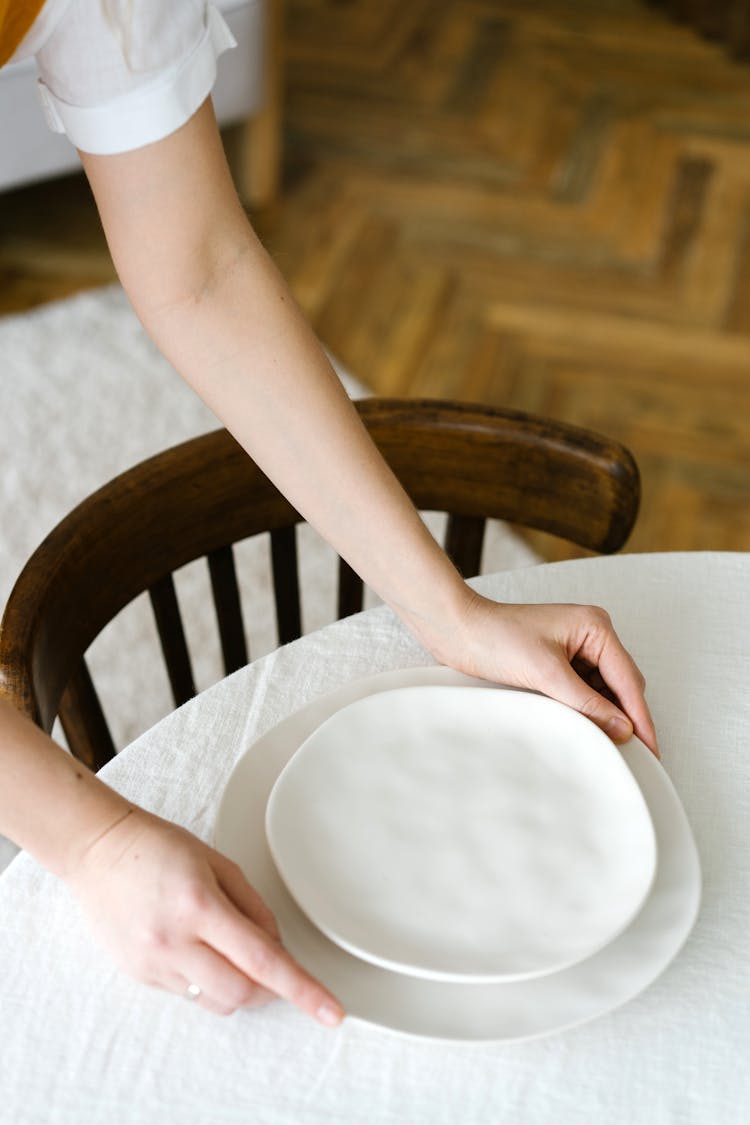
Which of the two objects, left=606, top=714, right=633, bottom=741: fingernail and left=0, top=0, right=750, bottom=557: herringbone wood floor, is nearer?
left=606, top=714, right=633, bottom=741: fingernail

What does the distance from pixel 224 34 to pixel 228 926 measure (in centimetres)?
48

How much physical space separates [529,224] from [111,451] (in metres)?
1.03

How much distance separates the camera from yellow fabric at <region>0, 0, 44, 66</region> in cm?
56

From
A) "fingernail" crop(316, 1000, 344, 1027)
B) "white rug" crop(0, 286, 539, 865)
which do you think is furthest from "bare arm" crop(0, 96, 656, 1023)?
"white rug" crop(0, 286, 539, 865)

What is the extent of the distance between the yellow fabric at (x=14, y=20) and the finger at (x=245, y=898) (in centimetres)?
40

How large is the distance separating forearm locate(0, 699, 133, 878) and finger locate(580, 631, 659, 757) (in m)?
0.27

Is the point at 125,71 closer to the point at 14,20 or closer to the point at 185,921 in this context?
the point at 14,20

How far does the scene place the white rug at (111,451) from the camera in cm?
158

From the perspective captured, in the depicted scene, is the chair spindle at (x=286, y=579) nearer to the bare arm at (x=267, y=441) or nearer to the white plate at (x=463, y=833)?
the bare arm at (x=267, y=441)

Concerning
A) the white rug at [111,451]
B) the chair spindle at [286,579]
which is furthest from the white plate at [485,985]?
the white rug at [111,451]

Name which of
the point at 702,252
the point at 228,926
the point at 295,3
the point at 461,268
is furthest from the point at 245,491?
the point at 295,3

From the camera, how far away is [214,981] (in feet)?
1.69

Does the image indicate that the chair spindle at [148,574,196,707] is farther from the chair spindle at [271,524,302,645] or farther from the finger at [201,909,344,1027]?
the finger at [201,909,344,1027]

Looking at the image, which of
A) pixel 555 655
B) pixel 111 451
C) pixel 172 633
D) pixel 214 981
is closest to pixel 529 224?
pixel 111 451
